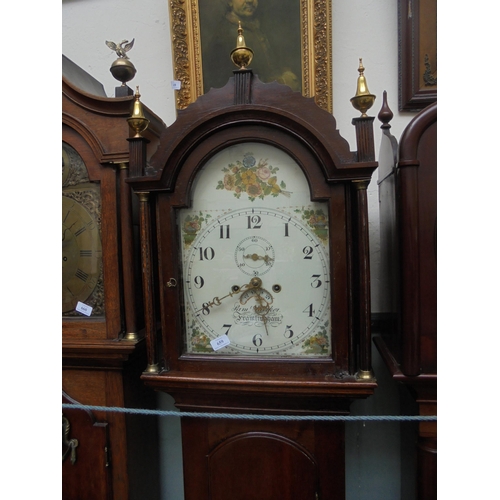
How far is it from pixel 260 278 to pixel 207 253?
0.46ft

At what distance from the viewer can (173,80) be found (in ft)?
3.82

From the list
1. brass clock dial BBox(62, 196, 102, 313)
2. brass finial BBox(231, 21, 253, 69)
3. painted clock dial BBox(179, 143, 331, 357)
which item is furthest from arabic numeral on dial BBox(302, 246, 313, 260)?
brass clock dial BBox(62, 196, 102, 313)

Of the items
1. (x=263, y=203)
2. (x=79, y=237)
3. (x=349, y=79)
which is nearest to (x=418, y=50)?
(x=349, y=79)

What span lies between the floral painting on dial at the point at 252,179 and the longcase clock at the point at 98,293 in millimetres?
283

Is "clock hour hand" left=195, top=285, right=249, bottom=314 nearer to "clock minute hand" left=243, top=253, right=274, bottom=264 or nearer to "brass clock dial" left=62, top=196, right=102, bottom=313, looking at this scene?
"clock minute hand" left=243, top=253, right=274, bottom=264

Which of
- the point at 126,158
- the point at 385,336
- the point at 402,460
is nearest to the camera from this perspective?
the point at 126,158

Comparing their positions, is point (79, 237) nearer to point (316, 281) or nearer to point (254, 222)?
point (254, 222)

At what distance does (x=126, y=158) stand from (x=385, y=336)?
87cm

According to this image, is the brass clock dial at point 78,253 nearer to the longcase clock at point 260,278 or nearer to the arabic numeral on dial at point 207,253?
the longcase clock at point 260,278

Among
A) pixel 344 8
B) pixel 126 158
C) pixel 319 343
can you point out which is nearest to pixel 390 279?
pixel 319 343

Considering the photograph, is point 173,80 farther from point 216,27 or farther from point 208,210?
point 208,210

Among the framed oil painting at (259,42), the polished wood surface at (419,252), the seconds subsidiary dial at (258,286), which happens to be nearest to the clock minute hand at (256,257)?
the seconds subsidiary dial at (258,286)

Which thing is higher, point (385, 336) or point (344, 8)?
point (344, 8)

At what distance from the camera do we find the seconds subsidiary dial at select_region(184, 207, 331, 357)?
2.50 feet
